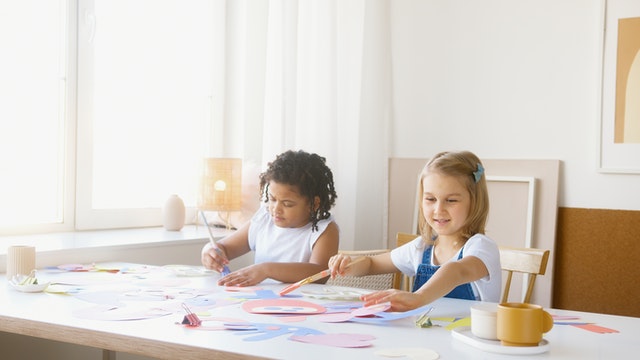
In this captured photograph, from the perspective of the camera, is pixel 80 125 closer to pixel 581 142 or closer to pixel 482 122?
pixel 482 122

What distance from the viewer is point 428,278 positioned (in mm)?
1969

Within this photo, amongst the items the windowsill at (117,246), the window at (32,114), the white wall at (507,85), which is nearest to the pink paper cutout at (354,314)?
the windowsill at (117,246)

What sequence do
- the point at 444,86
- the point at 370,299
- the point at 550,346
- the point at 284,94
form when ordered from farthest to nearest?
Result: the point at 444,86, the point at 284,94, the point at 370,299, the point at 550,346

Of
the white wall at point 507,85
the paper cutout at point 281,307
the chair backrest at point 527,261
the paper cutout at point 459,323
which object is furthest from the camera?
the white wall at point 507,85

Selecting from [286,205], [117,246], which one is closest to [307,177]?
[286,205]

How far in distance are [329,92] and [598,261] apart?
4.41 feet

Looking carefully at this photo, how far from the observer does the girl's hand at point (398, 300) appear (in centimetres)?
153

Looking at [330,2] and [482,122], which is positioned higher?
[330,2]

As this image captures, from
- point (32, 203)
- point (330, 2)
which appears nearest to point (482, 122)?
point (330, 2)

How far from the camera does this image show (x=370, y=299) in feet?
5.13

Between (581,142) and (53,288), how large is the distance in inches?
83.6

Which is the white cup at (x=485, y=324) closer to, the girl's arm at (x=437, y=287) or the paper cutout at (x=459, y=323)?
the paper cutout at (x=459, y=323)

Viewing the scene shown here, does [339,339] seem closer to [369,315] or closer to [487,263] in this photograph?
[369,315]

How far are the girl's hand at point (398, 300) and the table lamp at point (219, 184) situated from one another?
63.6 inches
